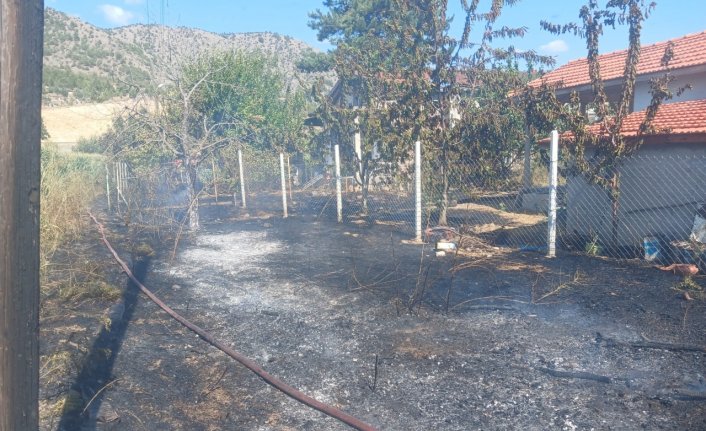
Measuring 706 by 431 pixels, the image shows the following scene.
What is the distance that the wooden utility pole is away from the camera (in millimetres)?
1880

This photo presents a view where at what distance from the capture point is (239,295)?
706cm

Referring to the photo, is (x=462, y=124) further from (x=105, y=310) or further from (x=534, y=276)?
(x=105, y=310)

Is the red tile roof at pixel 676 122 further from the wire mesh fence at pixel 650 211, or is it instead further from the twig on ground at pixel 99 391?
the twig on ground at pixel 99 391

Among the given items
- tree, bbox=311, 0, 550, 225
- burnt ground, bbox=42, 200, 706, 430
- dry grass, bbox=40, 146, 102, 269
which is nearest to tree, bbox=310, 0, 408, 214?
tree, bbox=311, 0, 550, 225

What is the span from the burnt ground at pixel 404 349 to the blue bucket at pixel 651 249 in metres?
0.54

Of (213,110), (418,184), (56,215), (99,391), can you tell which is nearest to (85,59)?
(213,110)

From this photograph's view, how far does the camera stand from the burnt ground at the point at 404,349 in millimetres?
3795

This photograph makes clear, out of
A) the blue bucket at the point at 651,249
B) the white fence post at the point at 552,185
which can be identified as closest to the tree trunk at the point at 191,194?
the white fence post at the point at 552,185

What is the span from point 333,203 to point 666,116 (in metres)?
9.26

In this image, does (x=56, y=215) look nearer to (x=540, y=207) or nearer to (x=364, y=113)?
(x=364, y=113)

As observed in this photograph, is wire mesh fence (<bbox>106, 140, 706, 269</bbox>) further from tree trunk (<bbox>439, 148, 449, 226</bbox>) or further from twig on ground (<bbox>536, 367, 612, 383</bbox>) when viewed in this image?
twig on ground (<bbox>536, 367, 612, 383</bbox>)

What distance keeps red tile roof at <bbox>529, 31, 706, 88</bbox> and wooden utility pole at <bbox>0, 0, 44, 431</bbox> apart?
1035cm

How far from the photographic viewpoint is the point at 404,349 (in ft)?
16.3

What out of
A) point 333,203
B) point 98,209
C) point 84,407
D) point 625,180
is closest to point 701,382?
point 84,407
